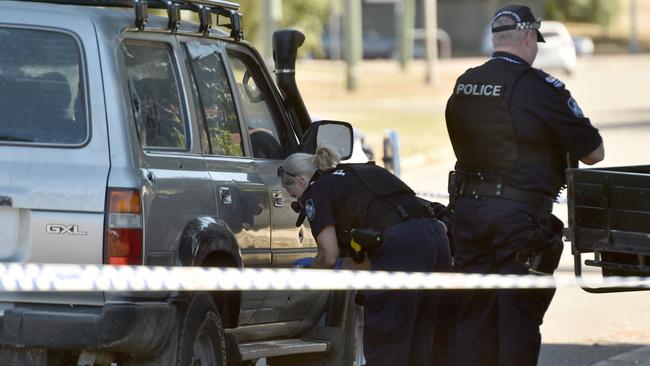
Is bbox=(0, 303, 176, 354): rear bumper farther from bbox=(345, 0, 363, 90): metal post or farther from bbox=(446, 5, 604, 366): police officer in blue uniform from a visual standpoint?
bbox=(345, 0, 363, 90): metal post

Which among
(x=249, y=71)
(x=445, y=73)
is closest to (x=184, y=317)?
(x=249, y=71)

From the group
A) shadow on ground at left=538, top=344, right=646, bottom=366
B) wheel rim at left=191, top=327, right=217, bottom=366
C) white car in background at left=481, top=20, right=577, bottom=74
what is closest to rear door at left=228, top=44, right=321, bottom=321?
wheel rim at left=191, top=327, right=217, bottom=366

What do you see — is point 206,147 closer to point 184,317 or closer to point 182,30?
point 182,30

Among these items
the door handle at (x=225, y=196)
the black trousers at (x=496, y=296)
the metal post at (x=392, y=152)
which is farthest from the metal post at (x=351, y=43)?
the door handle at (x=225, y=196)

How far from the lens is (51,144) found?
19.7 ft

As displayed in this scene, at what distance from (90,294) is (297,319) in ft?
6.92

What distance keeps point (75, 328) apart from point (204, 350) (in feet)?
2.49

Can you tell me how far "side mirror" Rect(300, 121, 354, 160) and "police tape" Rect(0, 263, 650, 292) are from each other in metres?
1.15

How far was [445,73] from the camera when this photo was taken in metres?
55.1

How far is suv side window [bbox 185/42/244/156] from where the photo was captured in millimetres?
6922

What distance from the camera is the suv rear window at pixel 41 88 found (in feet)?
19.9

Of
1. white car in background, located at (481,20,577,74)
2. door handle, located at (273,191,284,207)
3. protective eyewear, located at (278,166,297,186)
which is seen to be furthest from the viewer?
white car in background, located at (481,20,577,74)

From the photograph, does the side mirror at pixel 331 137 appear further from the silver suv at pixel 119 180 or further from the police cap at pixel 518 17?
the police cap at pixel 518 17

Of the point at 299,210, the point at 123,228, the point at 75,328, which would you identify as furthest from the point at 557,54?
the point at 75,328
